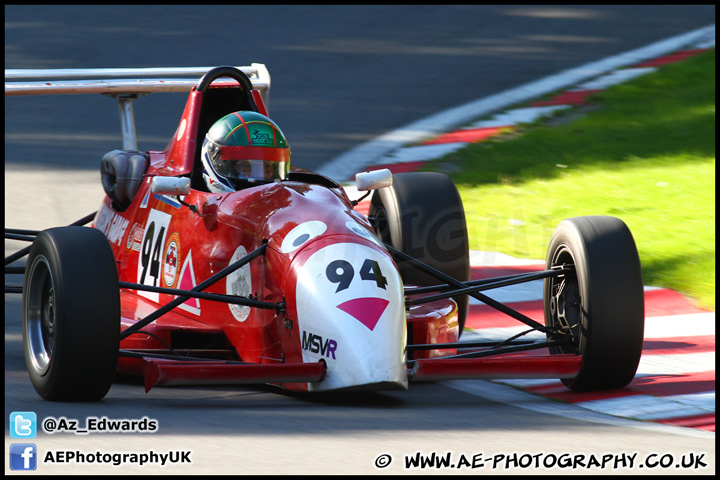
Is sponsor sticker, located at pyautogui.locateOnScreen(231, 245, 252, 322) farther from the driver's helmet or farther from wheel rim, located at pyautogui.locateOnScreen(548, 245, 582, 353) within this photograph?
wheel rim, located at pyautogui.locateOnScreen(548, 245, 582, 353)

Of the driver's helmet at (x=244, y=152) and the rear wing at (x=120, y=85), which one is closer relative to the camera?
the driver's helmet at (x=244, y=152)

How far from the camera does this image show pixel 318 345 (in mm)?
4465

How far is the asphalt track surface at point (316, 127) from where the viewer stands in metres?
3.97

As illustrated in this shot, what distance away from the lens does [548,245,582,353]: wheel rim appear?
200 inches

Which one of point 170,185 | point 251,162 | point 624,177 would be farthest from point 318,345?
point 624,177

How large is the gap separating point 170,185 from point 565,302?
189cm

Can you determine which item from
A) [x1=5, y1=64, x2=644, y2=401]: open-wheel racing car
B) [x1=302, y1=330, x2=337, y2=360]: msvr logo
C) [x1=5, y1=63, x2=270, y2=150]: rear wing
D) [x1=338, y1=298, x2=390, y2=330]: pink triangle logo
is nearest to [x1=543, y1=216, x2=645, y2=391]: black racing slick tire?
[x1=5, y1=64, x2=644, y2=401]: open-wheel racing car

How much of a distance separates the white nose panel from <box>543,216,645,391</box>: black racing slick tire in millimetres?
863

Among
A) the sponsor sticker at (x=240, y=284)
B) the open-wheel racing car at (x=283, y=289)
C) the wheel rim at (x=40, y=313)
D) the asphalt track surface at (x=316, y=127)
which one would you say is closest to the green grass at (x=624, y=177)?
the asphalt track surface at (x=316, y=127)

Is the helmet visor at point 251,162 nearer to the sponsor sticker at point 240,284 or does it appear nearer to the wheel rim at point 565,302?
the sponsor sticker at point 240,284

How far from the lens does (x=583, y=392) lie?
196 inches

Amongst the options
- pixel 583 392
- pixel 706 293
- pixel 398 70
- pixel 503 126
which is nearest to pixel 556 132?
pixel 503 126

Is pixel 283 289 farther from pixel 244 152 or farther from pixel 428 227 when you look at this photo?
pixel 428 227

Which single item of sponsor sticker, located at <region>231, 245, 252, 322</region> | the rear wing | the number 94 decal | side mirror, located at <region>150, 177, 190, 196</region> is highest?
the rear wing
